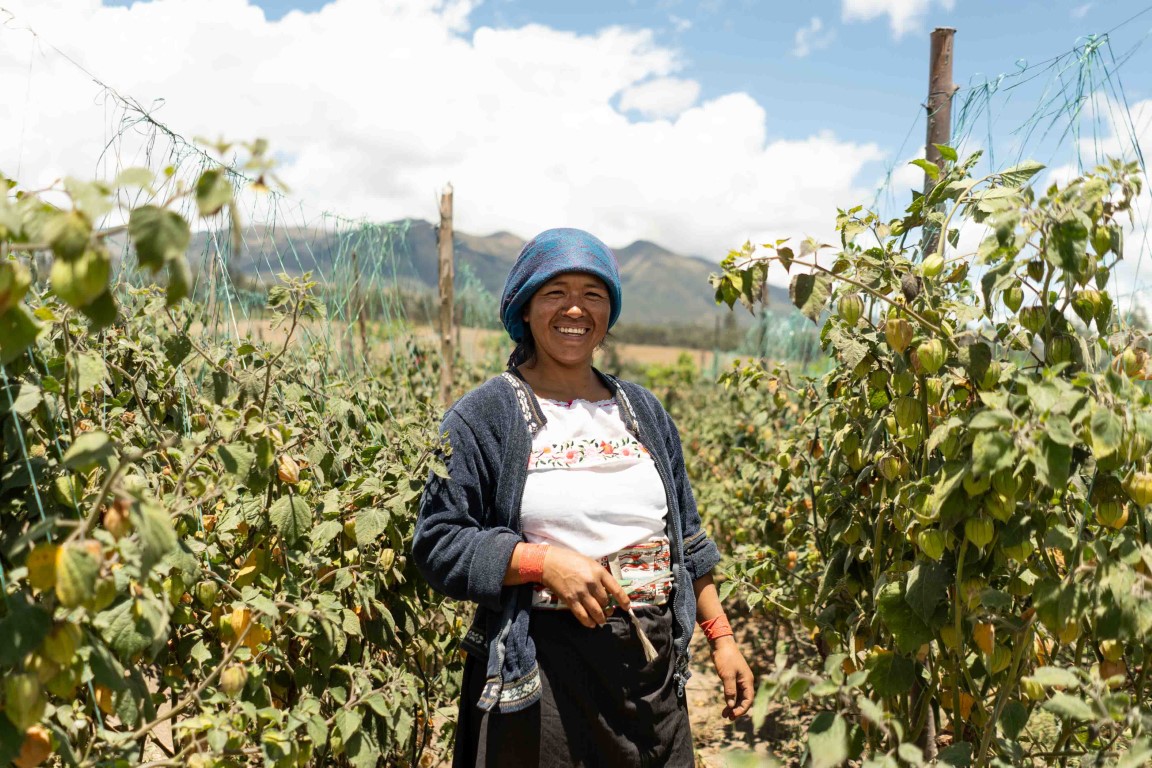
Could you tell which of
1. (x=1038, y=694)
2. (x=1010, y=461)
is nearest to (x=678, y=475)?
(x=1038, y=694)

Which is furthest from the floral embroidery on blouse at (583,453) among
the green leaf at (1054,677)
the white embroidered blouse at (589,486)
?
the green leaf at (1054,677)

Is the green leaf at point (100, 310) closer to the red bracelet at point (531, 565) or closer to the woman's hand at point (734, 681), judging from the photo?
the red bracelet at point (531, 565)

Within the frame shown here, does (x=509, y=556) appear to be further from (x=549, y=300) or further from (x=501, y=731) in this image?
(x=549, y=300)

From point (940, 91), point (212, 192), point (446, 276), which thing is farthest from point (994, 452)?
point (446, 276)

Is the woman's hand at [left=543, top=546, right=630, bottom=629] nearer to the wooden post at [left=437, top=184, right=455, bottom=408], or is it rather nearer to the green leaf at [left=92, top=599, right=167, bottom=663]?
the green leaf at [left=92, top=599, right=167, bottom=663]

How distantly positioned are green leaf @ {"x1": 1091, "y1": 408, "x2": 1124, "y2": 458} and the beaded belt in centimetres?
80

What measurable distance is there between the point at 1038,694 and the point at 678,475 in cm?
77

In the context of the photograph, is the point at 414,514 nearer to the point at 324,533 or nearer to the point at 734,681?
the point at 324,533

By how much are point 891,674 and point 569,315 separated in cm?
82

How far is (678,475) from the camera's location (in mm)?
1804

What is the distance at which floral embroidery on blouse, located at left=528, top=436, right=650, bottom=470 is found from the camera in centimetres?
157

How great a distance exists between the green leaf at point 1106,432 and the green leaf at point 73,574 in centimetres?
101

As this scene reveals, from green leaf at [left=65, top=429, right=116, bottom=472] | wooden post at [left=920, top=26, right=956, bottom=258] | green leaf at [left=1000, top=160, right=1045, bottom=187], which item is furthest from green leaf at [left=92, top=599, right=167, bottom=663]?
wooden post at [left=920, top=26, right=956, bottom=258]

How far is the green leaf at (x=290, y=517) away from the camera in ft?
4.81
